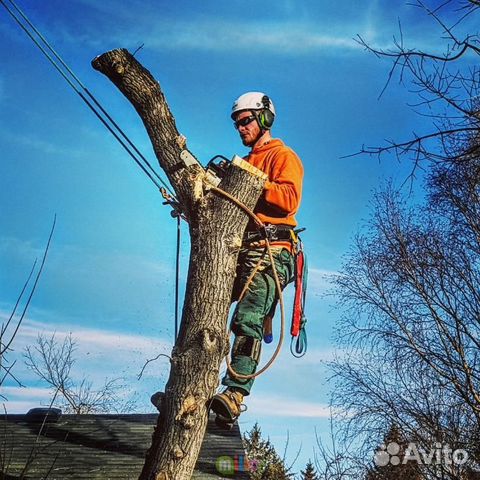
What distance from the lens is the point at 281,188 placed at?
13.5ft

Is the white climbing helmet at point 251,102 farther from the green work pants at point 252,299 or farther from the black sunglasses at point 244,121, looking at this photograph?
the green work pants at point 252,299

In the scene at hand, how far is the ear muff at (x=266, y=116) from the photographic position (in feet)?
14.9

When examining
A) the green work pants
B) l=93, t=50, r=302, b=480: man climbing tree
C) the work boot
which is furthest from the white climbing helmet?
the work boot

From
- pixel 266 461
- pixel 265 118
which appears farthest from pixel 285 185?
pixel 266 461

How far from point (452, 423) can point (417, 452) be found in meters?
0.80

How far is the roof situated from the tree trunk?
211cm

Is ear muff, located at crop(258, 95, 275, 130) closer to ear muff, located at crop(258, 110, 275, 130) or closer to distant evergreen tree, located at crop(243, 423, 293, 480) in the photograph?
ear muff, located at crop(258, 110, 275, 130)

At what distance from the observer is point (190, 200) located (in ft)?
12.5

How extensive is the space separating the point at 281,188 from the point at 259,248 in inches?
16.9

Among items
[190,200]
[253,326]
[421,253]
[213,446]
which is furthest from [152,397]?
[421,253]

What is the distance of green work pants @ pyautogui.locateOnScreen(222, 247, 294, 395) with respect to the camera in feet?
12.3

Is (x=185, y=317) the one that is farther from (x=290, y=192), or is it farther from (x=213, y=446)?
(x=213, y=446)

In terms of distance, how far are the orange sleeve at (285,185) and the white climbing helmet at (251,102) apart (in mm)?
470

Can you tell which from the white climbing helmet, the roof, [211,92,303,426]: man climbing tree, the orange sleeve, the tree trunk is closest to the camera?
the tree trunk
